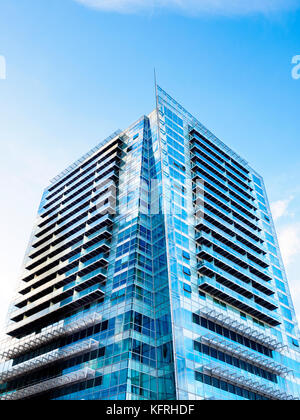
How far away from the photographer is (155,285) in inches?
2474

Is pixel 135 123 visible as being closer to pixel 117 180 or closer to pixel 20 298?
pixel 117 180

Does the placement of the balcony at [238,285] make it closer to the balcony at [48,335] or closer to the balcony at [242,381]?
the balcony at [242,381]

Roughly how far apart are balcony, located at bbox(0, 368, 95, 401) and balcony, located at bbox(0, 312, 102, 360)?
→ 7.63m

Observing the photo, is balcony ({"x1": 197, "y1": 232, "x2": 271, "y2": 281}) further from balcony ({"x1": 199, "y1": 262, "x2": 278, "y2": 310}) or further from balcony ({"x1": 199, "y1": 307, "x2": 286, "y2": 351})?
balcony ({"x1": 199, "y1": 307, "x2": 286, "y2": 351})

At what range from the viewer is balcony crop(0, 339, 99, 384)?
197 ft

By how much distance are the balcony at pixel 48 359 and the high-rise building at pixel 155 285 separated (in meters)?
0.20

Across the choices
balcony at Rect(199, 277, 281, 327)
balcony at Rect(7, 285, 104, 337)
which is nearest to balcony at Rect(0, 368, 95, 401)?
balcony at Rect(7, 285, 104, 337)

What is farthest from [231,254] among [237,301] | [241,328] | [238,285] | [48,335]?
[48,335]

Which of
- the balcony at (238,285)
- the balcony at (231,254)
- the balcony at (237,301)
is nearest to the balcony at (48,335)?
the balcony at (237,301)

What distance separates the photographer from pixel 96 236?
7406 cm

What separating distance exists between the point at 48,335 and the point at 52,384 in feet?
32.7

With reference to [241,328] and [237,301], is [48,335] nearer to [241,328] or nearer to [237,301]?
[241,328]

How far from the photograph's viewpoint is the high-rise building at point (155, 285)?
56219 mm
